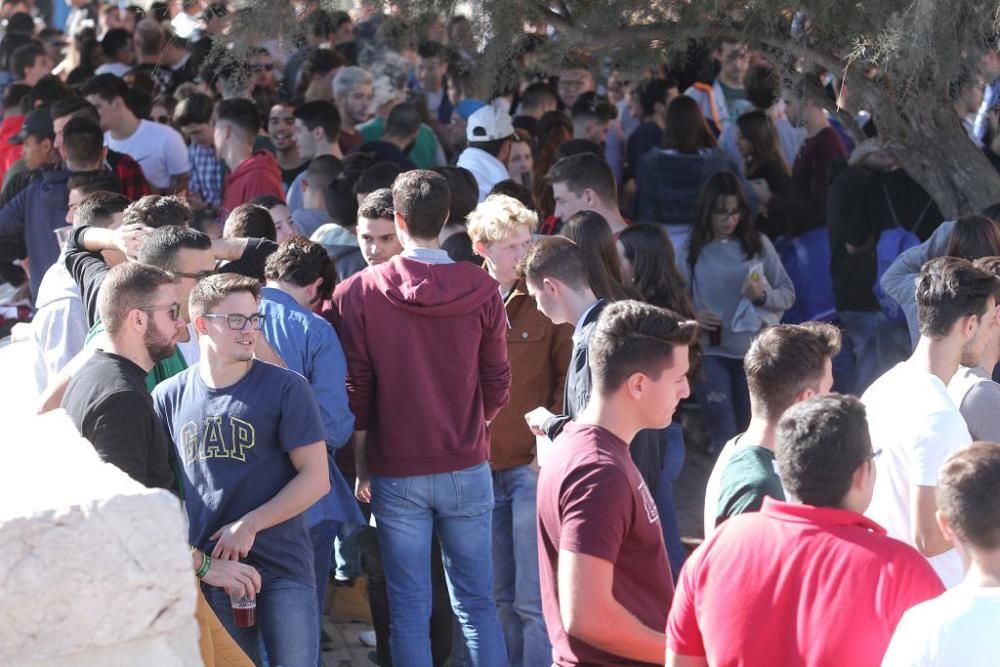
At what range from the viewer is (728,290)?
7223 mm

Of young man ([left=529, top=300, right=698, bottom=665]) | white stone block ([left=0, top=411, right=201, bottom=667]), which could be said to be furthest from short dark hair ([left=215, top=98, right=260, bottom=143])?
white stone block ([left=0, top=411, right=201, bottom=667])

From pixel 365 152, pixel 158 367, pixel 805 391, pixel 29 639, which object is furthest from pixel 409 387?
pixel 365 152

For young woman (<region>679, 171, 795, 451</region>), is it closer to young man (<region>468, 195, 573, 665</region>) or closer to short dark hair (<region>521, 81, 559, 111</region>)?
young man (<region>468, 195, 573, 665</region>)

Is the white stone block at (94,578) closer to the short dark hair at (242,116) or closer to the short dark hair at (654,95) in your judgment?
the short dark hair at (242,116)

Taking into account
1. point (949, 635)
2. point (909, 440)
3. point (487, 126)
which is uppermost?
point (487, 126)

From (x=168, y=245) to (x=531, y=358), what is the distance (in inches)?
60.9

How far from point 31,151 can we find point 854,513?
247 inches

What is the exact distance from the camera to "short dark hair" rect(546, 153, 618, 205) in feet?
20.7

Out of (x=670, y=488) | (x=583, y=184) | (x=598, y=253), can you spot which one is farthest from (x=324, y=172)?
(x=670, y=488)

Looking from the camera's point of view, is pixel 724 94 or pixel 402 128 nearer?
pixel 402 128

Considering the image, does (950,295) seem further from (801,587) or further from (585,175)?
(585,175)

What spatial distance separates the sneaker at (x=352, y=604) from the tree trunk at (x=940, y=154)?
3.36 meters

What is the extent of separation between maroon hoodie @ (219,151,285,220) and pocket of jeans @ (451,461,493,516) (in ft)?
10.5

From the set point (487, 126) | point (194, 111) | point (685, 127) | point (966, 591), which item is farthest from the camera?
point (194, 111)
